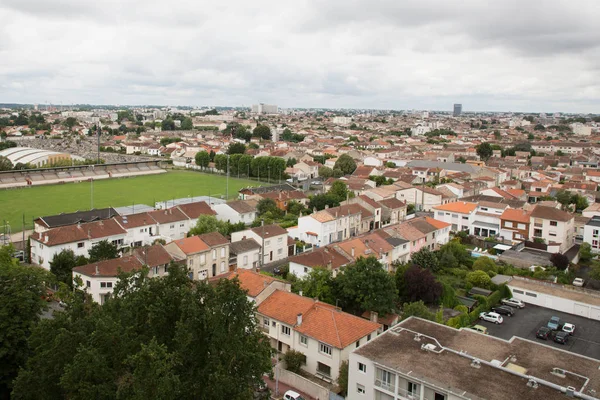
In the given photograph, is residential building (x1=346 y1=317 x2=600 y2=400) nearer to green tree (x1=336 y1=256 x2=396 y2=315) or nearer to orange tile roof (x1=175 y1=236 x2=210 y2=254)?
green tree (x1=336 y1=256 x2=396 y2=315)

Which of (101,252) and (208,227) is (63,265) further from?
(208,227)

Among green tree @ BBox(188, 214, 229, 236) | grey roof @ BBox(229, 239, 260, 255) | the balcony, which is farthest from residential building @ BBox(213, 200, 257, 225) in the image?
the balcony

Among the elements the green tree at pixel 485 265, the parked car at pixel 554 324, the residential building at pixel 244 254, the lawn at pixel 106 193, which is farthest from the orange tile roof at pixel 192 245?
the parked car at pixel 554 324

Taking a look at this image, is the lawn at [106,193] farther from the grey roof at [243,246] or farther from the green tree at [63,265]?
the grey roof at [243,246]

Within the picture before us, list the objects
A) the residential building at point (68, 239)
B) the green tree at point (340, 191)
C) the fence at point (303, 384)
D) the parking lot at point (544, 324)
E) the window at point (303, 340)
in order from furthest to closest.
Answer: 1. the green tree at point (340, 191)
2. the residential building at point (68, 239)
3. the parking lot at point (544, 324)
4. the window at point (303, 340)
5. the fence at point (303, 384)

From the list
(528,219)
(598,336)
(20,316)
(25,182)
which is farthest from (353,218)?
(25,182)
